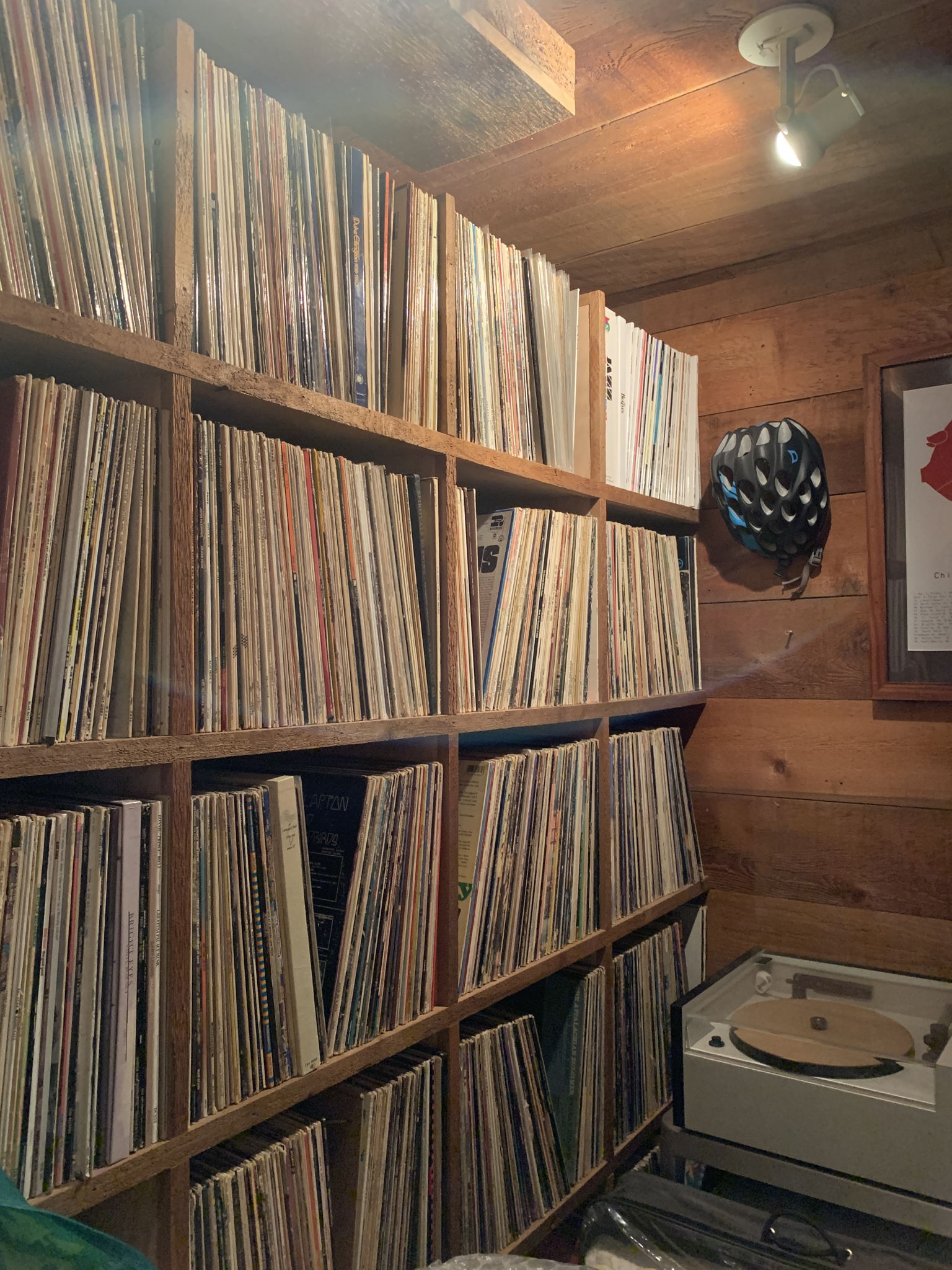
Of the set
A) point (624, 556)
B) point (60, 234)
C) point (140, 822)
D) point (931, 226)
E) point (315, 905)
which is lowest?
point (315, 905)

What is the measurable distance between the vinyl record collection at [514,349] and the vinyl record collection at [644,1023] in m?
1.03

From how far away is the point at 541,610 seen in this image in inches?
64.8

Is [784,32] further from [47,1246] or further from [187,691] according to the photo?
[47,1246]

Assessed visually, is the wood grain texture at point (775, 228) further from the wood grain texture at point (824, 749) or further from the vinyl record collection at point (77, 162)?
the vinyl record collection at point (77, 162)

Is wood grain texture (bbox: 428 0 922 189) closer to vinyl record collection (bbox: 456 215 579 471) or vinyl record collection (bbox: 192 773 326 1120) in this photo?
vinyl record collection (bbox: 456 215 579 471)

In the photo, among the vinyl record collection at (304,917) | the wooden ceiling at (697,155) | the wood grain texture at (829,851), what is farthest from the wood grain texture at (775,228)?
the vinyl record collection at (304,917)

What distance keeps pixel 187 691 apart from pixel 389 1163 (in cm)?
74

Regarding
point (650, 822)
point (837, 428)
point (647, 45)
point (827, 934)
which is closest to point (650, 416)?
point (837, 428)

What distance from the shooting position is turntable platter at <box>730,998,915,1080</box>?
1531mm

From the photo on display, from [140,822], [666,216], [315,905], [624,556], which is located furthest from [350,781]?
[666,216]

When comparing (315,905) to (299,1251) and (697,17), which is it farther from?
(697,17)

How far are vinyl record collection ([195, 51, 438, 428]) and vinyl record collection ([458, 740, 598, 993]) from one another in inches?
23.3

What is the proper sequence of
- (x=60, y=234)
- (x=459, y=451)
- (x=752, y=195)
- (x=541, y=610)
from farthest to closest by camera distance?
(x=752, y=195)
(x=541, y=610)
(x=459, y=451)
(x=60, y=234)

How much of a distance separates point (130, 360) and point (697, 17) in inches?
38.7
